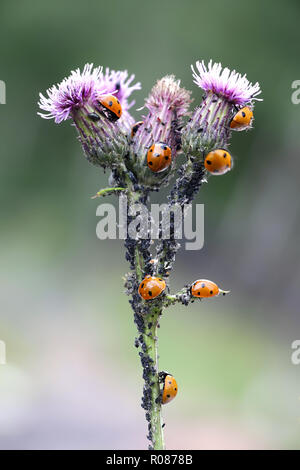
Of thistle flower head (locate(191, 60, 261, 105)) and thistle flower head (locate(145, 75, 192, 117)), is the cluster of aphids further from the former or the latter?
thistle flower head (locate(145, 75, 192, 117))

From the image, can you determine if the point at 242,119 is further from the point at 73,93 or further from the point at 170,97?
the point at 73,93

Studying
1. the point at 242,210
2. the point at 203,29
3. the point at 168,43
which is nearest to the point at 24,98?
the point at 168,43

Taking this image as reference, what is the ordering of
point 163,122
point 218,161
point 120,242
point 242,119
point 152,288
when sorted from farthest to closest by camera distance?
point 120,242 → point 163,122 → point 242,119 → point 218,161 → point 152,288

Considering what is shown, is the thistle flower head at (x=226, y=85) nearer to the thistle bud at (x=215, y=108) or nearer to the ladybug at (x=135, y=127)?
the thistle bud at (x=215, y=108)

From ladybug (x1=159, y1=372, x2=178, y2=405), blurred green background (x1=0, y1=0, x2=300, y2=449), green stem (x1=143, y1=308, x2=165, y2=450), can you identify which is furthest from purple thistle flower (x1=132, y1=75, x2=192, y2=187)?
blurred green background (x1=0, y1=0, x2=300, y2=449)

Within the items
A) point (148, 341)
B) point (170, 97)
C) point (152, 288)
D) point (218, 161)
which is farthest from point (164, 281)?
point (170, 97)
